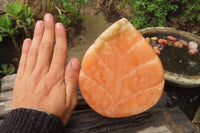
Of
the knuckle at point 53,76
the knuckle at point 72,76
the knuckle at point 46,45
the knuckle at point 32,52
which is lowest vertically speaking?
the knuckle at point 72,76

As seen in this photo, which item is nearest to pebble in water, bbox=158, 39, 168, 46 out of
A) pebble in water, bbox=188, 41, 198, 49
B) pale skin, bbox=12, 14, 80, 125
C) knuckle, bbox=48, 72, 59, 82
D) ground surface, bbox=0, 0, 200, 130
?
pebble in water, bbox=188, 41, 198, 49

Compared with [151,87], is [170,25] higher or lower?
lower

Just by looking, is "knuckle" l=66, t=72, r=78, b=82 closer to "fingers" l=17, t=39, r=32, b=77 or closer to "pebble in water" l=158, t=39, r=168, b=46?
"fingers" l=17, t=39, r=32, b=77

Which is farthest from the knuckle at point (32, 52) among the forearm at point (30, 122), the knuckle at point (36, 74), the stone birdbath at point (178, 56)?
the stone birdbath at point (178, 56)

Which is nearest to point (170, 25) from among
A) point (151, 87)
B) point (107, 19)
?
point (107, 19)

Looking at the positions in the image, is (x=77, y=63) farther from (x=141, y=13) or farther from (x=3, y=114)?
(x=141, y=13)

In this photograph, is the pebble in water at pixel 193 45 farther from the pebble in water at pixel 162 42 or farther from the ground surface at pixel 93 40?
the ground surface at pixel 93 40

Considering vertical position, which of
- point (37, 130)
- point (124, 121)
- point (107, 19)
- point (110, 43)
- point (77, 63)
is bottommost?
point (107, 19)
